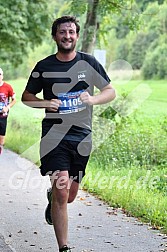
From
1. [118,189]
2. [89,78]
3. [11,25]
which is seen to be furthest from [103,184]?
[11,25]

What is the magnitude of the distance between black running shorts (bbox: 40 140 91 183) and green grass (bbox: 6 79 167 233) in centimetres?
177

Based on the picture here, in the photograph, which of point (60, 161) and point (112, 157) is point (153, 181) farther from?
point (60, 161)

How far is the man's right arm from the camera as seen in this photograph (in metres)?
5.88

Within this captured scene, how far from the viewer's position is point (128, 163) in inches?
508

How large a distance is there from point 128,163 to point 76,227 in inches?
213

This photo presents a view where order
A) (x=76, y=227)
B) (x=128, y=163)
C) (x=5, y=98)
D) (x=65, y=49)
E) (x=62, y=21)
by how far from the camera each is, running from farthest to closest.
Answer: (x=128, y=163)
(x=5, y=98)
(x=76, y=227)
(x=62, y=21)
(x=65, y=49)

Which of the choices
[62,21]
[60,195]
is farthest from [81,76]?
[60,195]

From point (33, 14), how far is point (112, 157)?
14.8 metres

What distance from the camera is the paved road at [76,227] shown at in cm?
664

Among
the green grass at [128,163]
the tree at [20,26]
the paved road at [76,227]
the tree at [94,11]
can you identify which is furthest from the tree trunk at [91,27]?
the tree at [20,26]

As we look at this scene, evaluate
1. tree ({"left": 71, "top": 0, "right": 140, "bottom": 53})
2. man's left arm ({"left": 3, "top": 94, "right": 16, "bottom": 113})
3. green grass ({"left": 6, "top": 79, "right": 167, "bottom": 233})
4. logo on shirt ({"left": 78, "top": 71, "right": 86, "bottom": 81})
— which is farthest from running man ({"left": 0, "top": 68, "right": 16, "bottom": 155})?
logo on shirt ({"left": 78, "top": 71, "right": 86, "bottom": 81})

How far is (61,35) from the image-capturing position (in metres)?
6.07

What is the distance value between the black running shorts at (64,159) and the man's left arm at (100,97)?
421 millimetres

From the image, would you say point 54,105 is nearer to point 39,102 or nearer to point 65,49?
point 39,102
